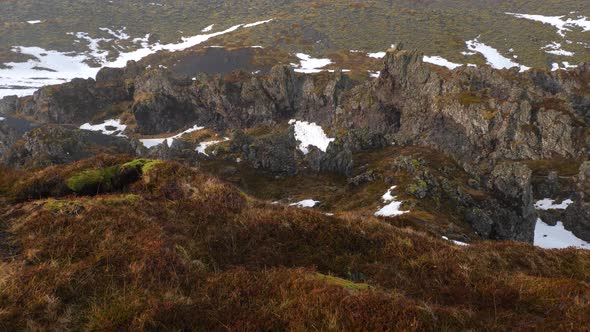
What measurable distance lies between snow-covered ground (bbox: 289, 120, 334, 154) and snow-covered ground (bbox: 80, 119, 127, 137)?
222 ft

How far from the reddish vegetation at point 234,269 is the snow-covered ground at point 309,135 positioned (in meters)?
97.6

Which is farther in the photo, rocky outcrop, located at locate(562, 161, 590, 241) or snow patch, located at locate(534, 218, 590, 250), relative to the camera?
rocky outcrop, located at locate(562, 161, 590, 241)

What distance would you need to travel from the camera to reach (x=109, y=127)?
448 feet

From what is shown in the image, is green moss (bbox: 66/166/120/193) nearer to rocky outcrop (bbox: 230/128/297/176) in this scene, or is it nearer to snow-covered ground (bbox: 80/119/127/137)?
rocky outcrop (bbox: 230/128/297/176)

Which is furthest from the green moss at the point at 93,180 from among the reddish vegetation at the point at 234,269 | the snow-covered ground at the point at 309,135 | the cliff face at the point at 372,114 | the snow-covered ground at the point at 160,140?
the snow-covered ground at the point at 160,140

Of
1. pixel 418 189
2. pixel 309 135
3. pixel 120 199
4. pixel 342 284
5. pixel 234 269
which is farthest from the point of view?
pixel 309 135

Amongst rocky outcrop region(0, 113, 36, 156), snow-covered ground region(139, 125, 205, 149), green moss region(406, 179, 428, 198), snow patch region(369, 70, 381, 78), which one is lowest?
snow-covered ground region(139, 125, 205, 149)

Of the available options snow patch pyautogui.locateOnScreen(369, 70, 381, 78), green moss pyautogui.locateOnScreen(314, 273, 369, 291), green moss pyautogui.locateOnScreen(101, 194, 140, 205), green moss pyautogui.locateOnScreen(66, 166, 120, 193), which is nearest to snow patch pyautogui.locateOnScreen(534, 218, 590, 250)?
green moss pyautogui.locateOnScreen(314, 273, 369, 291)

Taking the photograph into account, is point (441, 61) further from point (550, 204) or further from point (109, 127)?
point (109, 127)

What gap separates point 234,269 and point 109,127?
148052mm

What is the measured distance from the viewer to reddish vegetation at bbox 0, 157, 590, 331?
612 cm

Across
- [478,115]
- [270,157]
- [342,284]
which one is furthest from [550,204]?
[342,284]

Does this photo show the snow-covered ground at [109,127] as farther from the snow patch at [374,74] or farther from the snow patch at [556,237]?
the snow patch at [556,237]

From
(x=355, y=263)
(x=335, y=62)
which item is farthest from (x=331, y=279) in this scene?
(x=335, y=62)
